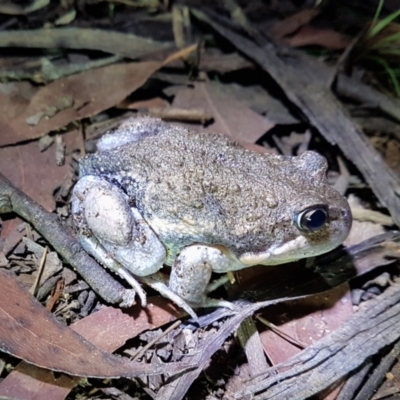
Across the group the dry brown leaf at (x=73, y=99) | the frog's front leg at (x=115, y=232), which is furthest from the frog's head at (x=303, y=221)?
the dry brown leaf at (x=73, y=99)

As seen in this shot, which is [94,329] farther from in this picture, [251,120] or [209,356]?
[251,120]

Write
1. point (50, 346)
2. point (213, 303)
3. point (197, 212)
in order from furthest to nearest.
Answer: point (213, 303) → point (197, 212) → point (50, 346)

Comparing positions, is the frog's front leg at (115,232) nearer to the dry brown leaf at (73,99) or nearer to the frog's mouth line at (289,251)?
the frog's mouth line at (289,251)

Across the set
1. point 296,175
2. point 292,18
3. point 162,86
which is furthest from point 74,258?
point 292,18

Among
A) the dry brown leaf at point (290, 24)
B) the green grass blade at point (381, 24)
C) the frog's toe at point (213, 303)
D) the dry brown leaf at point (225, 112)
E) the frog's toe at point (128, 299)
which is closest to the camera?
the frog's toe at point (128, 299)

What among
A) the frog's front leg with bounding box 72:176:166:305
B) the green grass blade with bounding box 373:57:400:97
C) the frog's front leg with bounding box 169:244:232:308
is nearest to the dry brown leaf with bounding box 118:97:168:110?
the frog's front leg with bounding box 72:176:166:305

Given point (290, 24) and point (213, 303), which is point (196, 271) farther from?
point (290, 24)

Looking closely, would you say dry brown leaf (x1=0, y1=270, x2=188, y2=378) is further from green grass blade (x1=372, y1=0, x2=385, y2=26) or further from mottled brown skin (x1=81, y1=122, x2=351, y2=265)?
green grass blade (x1=372, y1=0, x2=385, y2=26)

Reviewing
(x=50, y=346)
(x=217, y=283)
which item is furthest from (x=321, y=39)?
(x=50, y=346)
